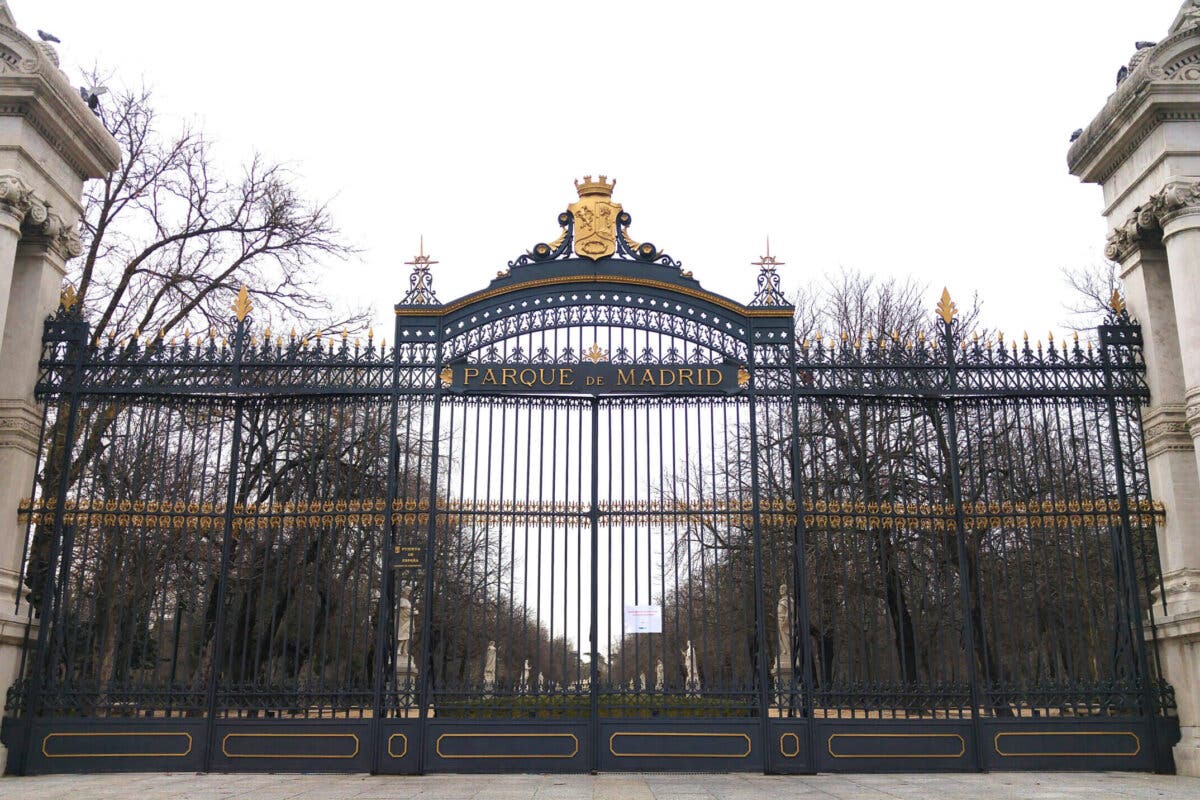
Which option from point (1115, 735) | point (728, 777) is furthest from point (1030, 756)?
point (728, 777)

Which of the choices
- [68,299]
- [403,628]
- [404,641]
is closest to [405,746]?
[404,641]

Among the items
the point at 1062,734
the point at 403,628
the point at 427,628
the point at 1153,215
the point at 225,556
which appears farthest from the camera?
the point at 403,628

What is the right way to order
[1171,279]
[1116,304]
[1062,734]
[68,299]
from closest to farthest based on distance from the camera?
[1062,734], [1171,279], [1116,304], [68,299]

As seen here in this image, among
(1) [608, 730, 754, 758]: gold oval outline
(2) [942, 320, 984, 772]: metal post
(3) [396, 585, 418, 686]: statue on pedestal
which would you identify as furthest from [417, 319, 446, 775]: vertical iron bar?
(2) [942, 320, 984, 772]: metal post

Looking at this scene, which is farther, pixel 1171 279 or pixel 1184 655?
pixel 1171 279

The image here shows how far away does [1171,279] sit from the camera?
12.4m

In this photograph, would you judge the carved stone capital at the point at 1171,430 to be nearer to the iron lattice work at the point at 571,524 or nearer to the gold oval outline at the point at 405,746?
the iron lattice work at the point at 571,524

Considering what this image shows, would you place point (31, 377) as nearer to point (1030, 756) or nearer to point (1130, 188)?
point (1030, 756)

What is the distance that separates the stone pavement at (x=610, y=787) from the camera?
377 inches

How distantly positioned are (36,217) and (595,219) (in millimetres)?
6828

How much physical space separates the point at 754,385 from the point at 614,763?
4.79 metres

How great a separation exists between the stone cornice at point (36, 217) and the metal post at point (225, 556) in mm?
2617

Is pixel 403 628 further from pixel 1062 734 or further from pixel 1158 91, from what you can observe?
pixel 1158 91

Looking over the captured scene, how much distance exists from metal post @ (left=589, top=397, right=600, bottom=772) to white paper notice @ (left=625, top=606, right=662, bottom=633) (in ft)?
1.28
